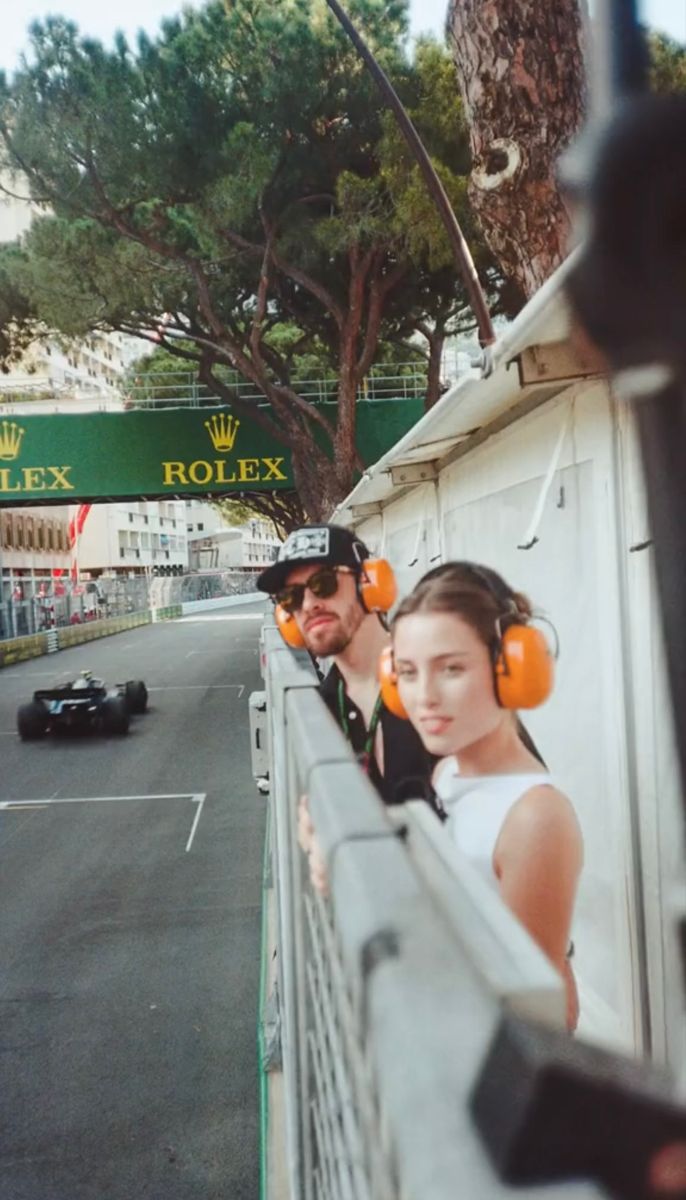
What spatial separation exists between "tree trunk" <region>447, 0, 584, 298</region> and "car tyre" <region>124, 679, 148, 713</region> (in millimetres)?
13766

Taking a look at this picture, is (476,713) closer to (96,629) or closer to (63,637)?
(63,637)

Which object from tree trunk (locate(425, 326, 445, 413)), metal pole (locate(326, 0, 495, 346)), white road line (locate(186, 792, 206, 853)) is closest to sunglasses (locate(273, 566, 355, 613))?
metal pole (locate(326, 0, 495, 346))

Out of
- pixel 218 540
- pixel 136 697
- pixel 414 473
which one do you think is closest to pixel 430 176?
pixel 414 473

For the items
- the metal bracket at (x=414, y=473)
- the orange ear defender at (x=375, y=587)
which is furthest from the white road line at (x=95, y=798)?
the orange ear defender at (x=375, y=587)

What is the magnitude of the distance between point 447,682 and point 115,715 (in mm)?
15494

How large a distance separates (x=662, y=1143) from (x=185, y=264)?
707 inches

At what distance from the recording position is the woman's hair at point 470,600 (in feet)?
6.17

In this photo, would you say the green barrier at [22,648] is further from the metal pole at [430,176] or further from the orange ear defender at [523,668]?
the orange ear defender at [523,668]

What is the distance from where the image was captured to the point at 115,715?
1672cm

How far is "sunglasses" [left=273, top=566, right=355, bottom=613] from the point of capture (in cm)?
280

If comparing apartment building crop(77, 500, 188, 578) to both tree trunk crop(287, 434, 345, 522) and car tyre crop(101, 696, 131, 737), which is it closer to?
tree trunk crop(287, 434, 345, 522)

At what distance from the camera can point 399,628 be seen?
1.90m

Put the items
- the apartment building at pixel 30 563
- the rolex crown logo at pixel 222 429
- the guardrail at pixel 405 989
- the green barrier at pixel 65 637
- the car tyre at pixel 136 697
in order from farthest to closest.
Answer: the apartment building at pixel 30 563 < the green barrier at pixel 65 637 < the rolex crown logo at pixel 222 429 < the car tyre at pixel 136 697 < the guardrail at pixel 405 989

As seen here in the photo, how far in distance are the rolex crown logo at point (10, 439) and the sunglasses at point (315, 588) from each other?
1973 cm
